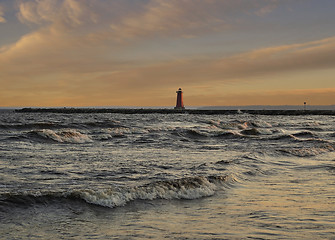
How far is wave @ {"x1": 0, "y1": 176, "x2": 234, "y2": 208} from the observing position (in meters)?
6.40

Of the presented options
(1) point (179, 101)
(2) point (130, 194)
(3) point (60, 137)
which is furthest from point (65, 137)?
(1) point (179, 101)

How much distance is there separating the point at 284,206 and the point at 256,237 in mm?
1688

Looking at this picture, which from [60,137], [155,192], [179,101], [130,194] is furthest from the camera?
[179,101]

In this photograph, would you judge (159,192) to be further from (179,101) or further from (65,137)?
(179,101)

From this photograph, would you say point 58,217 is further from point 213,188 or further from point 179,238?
point 213,188

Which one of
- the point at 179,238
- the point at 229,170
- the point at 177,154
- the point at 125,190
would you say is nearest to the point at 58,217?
the point at 125,190

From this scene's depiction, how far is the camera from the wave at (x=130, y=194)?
640 centimetres

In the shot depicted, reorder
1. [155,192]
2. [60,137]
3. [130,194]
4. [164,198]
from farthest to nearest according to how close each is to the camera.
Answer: [60,137] < [155,192] < [164,198] < [130,194]

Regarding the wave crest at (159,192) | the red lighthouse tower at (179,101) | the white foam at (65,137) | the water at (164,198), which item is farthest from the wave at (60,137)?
the red lighthouse tower at (179,101)

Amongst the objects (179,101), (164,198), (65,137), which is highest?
(179,101)

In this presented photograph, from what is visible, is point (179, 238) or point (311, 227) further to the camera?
point (311, 227)

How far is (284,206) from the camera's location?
20.5 ft

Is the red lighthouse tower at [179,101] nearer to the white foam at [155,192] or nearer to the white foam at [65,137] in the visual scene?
the white foam at [65,137]

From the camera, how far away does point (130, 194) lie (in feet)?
22.6
